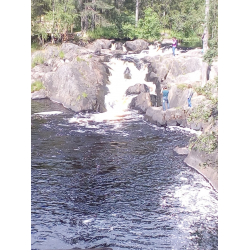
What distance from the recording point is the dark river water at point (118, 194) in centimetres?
1178

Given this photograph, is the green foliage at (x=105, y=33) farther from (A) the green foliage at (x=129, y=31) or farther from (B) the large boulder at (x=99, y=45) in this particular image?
(B) the large boulder at (x=99, y=45)

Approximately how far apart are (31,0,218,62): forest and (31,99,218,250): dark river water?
25550 mm

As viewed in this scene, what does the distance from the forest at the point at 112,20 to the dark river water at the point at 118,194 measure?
2555 cm

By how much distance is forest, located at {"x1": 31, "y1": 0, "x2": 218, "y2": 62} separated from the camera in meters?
45.0

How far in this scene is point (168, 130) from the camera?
24750mm

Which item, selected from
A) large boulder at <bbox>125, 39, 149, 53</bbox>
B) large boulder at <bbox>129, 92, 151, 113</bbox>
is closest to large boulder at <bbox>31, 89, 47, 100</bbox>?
large boulder at <bbox>129, 92, 151, 113</bbox>

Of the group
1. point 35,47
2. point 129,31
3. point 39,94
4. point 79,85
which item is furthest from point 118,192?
point 129,31

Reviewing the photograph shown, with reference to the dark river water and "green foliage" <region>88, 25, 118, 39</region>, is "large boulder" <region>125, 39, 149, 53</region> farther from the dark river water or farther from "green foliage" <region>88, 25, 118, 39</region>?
the dark river water

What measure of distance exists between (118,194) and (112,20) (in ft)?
132

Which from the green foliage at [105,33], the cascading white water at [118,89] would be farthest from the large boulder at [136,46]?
the cascading white water at [118,89]

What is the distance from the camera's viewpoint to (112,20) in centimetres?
5081

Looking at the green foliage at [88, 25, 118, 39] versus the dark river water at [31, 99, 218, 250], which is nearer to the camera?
the dark river water at [31, 99, 218, 250]
